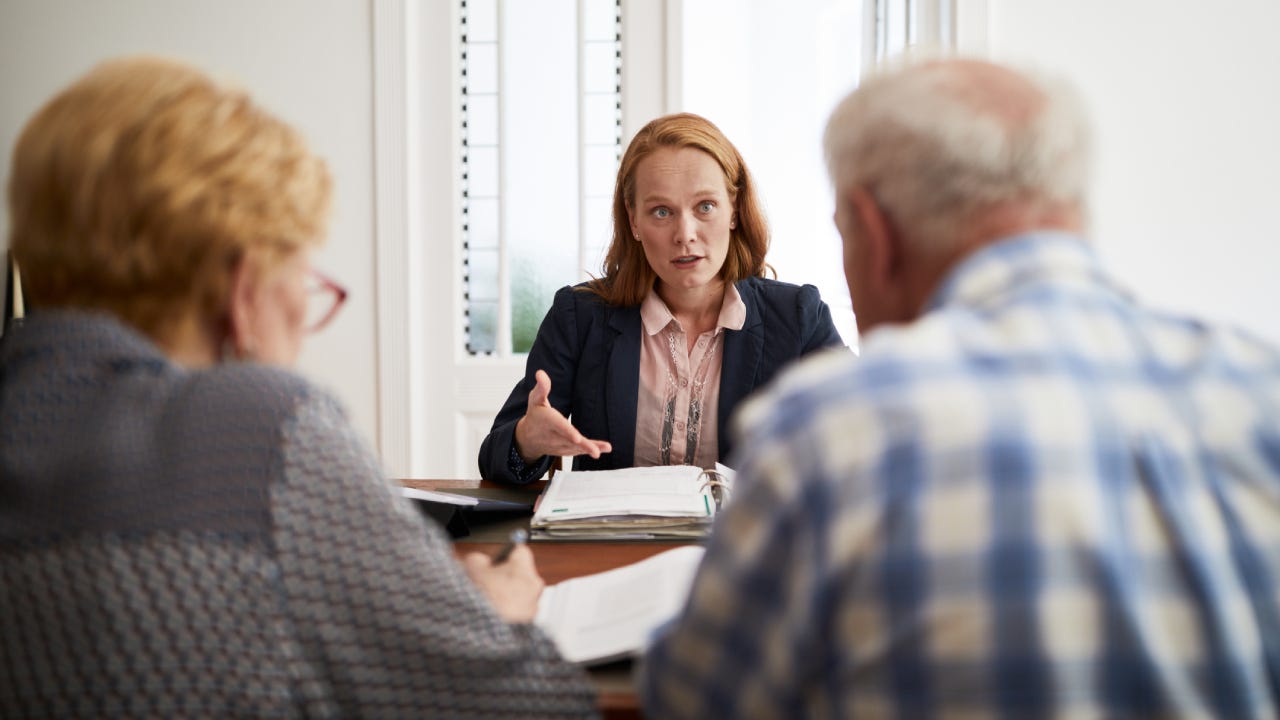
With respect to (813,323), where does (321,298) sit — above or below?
above

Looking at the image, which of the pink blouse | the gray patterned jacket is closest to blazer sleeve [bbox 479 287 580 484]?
the pink blouse

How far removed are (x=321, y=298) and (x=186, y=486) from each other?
342 millimetres

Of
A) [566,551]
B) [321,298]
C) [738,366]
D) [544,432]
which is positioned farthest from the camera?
[738,366]

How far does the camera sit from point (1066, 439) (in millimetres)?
636

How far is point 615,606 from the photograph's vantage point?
1088mm

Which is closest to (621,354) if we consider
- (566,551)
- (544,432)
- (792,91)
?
(544,432)

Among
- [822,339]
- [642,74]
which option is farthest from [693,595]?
[642,74]

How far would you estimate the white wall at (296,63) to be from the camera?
3.52 metres

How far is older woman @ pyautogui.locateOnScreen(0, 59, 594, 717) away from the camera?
2.43 feet

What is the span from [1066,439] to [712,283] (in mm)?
1592

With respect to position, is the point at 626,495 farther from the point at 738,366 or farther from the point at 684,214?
the point at 684,214

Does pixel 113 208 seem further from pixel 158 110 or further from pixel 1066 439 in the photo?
pixel 1066 439

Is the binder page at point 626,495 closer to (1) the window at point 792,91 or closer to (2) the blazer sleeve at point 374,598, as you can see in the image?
(2) the blazer sleeve at point 374,598

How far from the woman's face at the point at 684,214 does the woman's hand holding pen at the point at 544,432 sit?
0.46 metres
